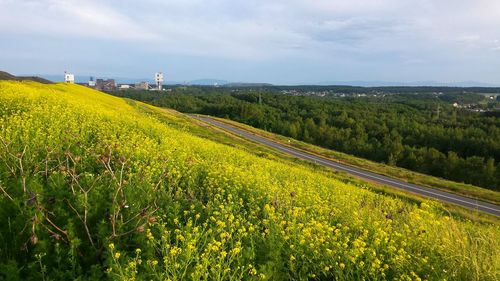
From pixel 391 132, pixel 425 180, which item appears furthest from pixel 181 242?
pixel 391 132

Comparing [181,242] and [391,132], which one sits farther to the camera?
[391,132]

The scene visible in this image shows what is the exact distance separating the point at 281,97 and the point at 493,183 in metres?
90.6

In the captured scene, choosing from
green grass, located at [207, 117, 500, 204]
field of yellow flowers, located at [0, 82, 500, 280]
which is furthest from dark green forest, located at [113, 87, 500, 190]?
field of yellow flowers, located at [0, 82, 500, 280]

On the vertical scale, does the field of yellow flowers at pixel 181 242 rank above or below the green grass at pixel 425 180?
above

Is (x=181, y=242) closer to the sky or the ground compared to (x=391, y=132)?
closer to the sky

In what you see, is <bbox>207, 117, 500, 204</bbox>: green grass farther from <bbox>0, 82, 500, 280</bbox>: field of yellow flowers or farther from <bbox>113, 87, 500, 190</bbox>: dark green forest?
<bbox>0, 82, 500, 280</bbox>: field of yellow flowers

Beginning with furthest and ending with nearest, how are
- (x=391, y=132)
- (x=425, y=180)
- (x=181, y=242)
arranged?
(x=391, y=132) < (x=425, y=180) < (x=181, y=242)

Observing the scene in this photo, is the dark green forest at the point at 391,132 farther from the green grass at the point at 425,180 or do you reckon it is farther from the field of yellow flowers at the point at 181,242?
the field of yellow flowers at the point at 181,242

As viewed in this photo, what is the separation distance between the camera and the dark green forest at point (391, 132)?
203ft

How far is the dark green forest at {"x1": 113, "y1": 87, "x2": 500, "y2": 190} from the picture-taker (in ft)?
203

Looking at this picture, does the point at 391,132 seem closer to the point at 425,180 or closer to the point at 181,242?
the point at 425,180

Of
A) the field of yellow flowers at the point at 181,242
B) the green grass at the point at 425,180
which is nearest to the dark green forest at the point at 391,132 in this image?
the green grass at the point at 425,180

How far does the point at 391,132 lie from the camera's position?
80188 millimetres

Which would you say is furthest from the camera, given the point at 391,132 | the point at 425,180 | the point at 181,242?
the point at 391,132
